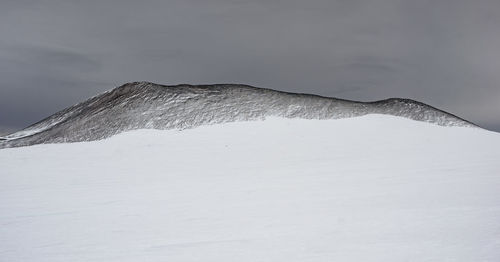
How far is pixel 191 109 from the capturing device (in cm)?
2219

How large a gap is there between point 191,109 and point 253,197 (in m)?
13.0

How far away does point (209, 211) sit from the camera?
8.47m

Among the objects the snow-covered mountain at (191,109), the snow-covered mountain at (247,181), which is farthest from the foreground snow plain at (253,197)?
the snow-covered mountain at (191,109)

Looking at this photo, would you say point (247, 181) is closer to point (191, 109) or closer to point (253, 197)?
point (253, 197)

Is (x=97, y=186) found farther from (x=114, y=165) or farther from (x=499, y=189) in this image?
(x=499, y=189)

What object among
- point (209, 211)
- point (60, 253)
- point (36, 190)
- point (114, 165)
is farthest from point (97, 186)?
point (60, 253)

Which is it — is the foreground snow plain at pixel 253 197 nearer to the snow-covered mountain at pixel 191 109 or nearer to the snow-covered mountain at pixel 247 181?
the snow-covered mountain at pixel 247 181

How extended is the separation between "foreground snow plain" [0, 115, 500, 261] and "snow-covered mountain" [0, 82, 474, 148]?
47.9 inches

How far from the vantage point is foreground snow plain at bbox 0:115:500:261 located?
621 centimetres

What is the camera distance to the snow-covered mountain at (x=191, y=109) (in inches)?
843

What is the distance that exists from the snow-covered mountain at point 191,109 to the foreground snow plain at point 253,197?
1.22 metres

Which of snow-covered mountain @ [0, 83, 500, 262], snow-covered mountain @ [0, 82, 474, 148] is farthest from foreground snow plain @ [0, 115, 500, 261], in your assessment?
snow-covered mountain @ [0, 82, 474, 148]

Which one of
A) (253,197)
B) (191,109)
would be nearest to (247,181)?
(253,197)

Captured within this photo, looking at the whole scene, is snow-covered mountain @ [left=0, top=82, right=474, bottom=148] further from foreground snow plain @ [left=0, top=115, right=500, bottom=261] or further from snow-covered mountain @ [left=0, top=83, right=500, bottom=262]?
foreground snow plain @ [left=0, top=115, right=500, bottom=261]
